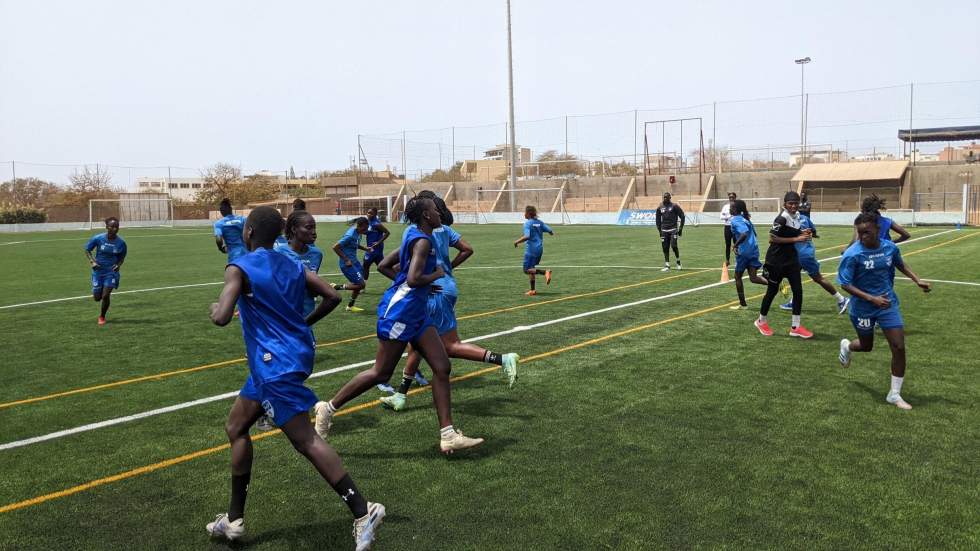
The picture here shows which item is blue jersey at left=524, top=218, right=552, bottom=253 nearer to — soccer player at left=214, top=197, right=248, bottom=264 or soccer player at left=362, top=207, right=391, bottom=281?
soccer player at left=362, top=207, right=391, bottom=281

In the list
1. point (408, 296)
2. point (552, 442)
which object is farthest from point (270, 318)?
point (552, 442)

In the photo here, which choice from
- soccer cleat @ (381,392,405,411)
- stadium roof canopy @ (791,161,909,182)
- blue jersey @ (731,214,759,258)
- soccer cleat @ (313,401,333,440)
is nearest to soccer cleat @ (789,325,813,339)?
blue jersey @ (731,214,759,258)

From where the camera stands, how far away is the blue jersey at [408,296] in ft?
18.6

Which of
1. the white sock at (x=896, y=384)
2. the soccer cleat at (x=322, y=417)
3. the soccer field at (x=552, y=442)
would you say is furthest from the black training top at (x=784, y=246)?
the soccer cleat at (x=322, y=417)

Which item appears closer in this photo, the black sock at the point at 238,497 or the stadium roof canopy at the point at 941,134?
the black sock at the point at 238,497

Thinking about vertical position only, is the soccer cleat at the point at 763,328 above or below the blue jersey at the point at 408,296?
below

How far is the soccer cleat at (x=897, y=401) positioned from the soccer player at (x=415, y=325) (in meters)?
3.98

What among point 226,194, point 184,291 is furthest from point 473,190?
point 184,291

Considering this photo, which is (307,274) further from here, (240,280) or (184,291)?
(184,291)

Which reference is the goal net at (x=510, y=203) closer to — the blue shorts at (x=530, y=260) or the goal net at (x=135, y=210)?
the goal net at (x=135, y=210)

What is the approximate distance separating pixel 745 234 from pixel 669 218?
273 inches

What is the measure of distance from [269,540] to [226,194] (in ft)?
316

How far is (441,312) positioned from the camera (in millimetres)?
6578

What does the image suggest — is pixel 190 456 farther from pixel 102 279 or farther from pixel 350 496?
pixel 102 279
